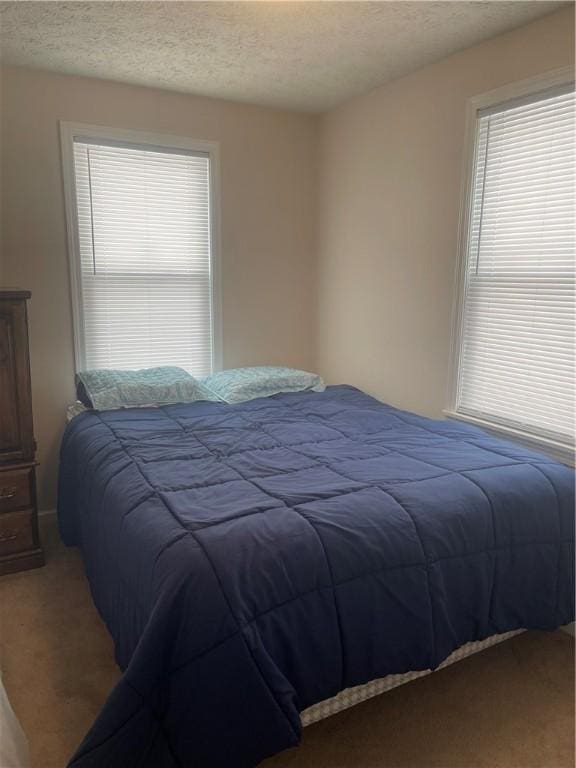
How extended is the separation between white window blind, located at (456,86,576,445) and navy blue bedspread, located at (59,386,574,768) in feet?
1.21

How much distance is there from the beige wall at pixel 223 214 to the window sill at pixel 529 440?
A: 5.04ft

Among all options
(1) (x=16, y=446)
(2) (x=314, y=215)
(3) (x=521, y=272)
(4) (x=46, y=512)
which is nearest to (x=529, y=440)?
(3) (x=521, y=272)

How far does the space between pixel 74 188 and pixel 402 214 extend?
1859 mm

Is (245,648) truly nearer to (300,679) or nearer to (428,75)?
(300,679)

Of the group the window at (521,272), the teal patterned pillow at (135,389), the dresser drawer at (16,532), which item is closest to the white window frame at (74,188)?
the teal patterned pillow at (135,389)

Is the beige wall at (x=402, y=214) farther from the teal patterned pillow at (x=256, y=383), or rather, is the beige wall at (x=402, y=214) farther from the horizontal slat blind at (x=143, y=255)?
the horizontal slat blind at (x=143, y=255)

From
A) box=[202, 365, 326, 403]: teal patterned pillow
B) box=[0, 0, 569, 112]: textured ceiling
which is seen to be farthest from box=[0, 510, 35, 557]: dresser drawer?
box=[0, 0, 569, 112]: textured ceiling

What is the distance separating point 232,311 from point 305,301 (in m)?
0.59

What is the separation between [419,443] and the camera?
2361mm

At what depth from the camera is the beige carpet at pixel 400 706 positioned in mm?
1665

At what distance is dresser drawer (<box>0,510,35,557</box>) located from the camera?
262 centimetres

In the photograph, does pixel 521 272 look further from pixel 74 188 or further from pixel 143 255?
pixel 74 188

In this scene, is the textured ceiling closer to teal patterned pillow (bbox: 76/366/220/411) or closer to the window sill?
teal patterned pillow (bbox: 76/366/220/411)

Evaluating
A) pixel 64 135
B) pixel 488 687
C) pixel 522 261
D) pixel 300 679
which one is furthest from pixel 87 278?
pixel 488 687
